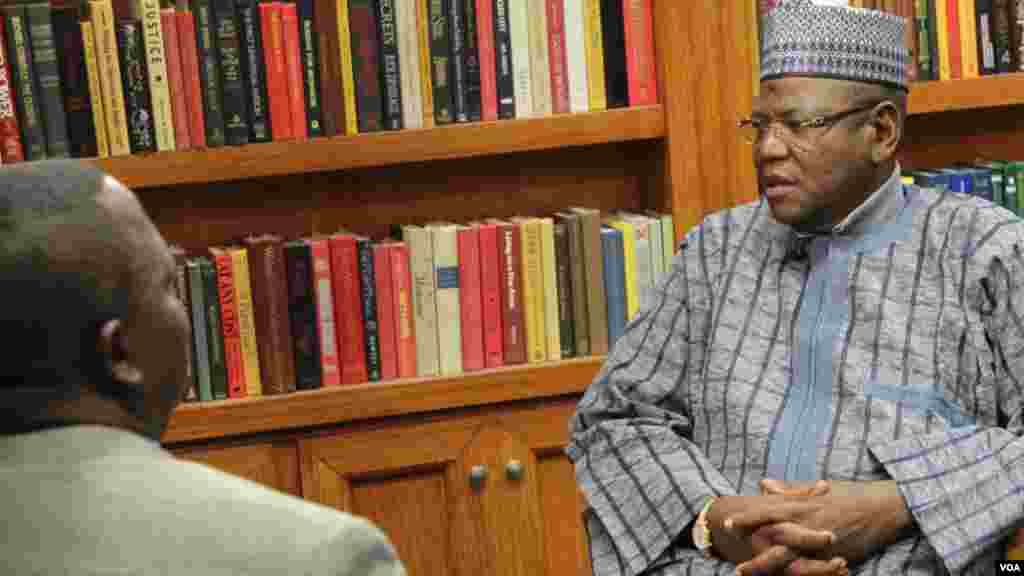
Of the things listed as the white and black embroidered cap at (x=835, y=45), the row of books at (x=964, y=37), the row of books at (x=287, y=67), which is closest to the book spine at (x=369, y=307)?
the row of books at (x=287, y=67)

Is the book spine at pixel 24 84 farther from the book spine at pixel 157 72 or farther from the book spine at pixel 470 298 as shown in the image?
the book spine at pixel 470 298

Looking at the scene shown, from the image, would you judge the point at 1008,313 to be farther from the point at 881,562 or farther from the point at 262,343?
the point at 262,343

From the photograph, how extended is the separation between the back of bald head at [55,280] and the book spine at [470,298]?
178 cm

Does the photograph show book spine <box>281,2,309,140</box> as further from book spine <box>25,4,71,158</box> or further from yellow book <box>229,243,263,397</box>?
book spine <box>25,4,71,158</box>

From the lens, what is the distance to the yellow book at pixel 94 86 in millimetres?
2746

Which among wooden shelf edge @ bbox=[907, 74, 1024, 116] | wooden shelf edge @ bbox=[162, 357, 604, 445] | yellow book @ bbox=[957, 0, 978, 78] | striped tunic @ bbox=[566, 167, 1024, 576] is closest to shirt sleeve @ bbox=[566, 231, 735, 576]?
striped tunic @ bbox=[566, 167, 1024, 576]

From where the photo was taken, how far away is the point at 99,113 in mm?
2783

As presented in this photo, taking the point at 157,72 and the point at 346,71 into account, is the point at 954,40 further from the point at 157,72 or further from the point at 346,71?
the point at 157,72

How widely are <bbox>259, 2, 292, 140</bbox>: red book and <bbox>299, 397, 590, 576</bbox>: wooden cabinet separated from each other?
1.82 ft

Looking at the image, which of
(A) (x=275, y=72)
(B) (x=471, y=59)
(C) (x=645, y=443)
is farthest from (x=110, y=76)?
(C) (x=645, y=443)

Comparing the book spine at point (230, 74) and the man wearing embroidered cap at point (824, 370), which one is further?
the book spine at point (230, 74)

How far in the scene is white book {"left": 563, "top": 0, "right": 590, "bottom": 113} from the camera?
291 cm

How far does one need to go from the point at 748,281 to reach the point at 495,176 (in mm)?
846

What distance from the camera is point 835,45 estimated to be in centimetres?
233
